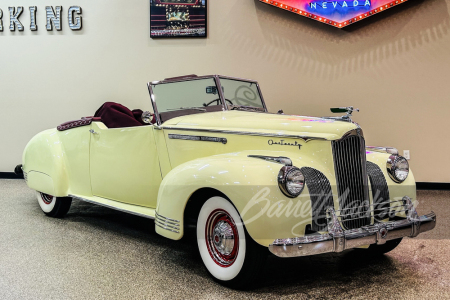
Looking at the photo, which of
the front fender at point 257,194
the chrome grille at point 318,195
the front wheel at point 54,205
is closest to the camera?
the front fender at point 257,194

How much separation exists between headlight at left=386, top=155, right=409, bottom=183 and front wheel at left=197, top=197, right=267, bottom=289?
119 cm

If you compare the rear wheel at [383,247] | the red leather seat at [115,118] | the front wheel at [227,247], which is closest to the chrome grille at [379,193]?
the rear wheel at [383,247]

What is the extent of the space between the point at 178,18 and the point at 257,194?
4.60 metres

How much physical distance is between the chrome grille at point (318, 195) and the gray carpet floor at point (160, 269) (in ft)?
1.38

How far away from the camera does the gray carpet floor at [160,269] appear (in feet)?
7.81

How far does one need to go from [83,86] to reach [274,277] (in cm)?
511

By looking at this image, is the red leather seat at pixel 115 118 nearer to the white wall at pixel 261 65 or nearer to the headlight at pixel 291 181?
→ the headlight at pixel 291 181

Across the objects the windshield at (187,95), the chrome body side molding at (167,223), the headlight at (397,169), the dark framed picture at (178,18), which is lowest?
the chrome body side molding at (167,223)

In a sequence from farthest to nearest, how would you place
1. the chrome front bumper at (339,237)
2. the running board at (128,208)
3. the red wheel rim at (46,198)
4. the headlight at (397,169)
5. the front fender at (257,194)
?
the red wheel rim at (46,198) → the running board at (128,208) → the headlight at (397,169) → the front fender at (257,194) → the chrome front bumper at (339,237)

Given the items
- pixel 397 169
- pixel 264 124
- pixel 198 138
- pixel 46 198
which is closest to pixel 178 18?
pixel 46 198

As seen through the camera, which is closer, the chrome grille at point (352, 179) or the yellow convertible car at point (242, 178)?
the yellow convertible car at point (242, 178)

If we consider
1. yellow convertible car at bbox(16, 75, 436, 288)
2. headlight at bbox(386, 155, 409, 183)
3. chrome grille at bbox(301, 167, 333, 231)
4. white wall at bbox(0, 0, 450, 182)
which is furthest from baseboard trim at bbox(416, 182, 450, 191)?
chrome grille at bbox(301, 167, 333, 231)

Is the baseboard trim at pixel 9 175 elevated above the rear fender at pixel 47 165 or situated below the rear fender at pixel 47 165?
below

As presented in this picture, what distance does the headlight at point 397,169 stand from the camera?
284cm
